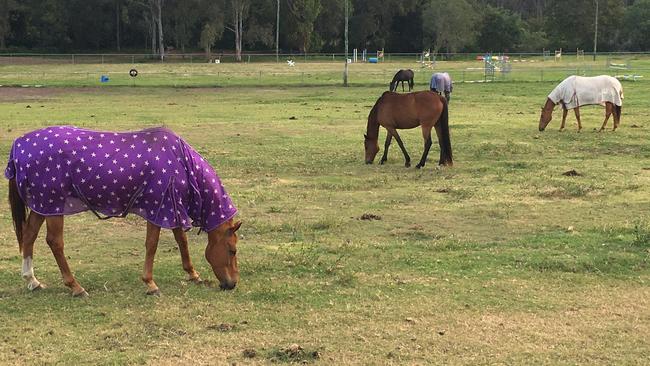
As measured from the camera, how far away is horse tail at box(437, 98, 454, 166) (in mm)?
12109

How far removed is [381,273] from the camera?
6512 mm

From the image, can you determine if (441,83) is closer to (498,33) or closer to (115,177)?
(115,177)

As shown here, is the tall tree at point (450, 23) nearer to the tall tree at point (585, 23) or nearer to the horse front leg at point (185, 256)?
the tall tree at point (585, 23)

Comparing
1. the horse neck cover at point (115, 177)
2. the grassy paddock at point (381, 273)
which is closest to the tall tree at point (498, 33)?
the grassy paddock at point (381, 273)

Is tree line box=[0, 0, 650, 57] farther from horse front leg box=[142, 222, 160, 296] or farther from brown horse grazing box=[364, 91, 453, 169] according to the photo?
horse front leg box=[142, 222, 160, 296]

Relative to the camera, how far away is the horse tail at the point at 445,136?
39.7 ft

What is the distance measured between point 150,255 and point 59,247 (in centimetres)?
79

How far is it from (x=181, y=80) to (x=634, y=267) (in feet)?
131

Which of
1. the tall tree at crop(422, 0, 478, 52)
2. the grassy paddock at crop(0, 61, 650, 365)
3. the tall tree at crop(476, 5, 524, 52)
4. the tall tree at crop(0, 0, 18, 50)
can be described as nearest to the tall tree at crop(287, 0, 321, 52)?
the tall tree at crop(422, 0, 478, 52)

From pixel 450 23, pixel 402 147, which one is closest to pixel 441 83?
pixel 402 147

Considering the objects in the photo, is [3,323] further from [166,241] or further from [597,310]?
[597,310]

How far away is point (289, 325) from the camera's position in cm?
528

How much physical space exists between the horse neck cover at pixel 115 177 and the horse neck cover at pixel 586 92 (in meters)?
14.7

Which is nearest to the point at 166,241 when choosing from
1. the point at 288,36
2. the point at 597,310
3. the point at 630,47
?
the point at 597,310
